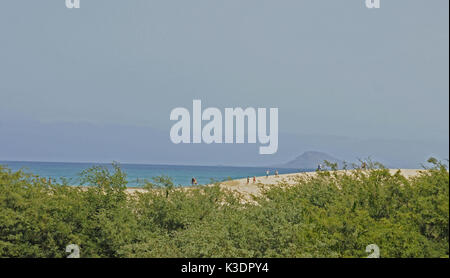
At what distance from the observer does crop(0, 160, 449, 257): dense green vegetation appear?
10812 millimetres

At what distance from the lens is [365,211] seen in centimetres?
1158

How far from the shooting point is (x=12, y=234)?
1363 centimetres

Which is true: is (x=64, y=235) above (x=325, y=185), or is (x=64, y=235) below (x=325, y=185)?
below

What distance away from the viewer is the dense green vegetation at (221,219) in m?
10.8

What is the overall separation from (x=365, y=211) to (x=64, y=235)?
7396 mm

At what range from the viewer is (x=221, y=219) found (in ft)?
44.3
